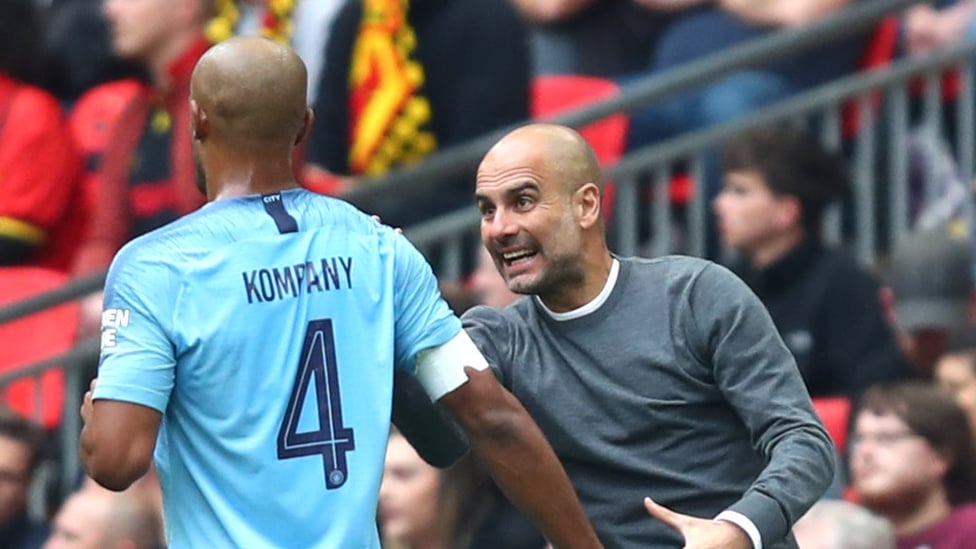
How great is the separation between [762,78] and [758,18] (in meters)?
0.47

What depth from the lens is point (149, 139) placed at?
8.88 meters

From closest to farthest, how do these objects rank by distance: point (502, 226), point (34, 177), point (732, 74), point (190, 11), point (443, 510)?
point (502, 226)
point (443, 510)
point (732, 74)
point (34, 177)
point (190, 11)

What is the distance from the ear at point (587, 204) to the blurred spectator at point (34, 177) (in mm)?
4060

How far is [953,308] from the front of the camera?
26.3 ft

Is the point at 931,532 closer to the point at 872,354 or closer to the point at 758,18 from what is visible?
the point at 872,354

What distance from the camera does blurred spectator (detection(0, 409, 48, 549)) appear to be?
779 centimetres

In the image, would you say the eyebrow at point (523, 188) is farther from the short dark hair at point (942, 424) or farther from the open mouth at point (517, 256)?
the short dark hair at point (942, 424)

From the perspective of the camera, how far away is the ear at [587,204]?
5.04 m

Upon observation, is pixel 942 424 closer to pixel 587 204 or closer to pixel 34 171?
pixel 587 204

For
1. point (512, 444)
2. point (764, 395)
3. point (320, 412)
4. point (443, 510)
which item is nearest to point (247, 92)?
point (320, 412)

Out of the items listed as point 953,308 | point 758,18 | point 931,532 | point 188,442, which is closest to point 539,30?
point 758,18

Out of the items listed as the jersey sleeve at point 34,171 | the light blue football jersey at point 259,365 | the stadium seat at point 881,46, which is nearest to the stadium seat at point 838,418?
the stadium seat at point 881,46

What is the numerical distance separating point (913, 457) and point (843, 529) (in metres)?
0.55

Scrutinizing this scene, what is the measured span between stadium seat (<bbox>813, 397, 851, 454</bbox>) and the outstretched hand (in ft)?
9.75
